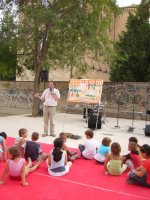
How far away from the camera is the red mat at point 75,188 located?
5469 millimetres

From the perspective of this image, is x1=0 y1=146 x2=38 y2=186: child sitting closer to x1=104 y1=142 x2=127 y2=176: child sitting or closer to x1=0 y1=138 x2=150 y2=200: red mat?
x1=0 y1=138 x2=150 y2=200: red mat

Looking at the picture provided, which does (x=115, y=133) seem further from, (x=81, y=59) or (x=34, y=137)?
(x=81, y=59)

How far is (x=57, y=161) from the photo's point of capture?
21.6ft

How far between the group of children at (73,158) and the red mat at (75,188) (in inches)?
5.9

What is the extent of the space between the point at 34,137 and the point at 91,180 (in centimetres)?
197

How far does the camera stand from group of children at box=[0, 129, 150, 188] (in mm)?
6000

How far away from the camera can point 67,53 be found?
19.0 meters

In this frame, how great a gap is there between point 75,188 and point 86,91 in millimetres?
8445

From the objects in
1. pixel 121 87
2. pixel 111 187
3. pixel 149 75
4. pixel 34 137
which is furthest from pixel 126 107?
pixel 111 187

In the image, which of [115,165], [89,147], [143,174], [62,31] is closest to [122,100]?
[62,31]

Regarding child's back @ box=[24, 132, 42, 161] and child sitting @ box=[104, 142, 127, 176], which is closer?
child sitting @ box=[104, 142, 127, 176]

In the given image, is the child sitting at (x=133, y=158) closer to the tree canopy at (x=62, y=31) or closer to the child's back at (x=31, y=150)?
the child's back at (x=31, y=150)

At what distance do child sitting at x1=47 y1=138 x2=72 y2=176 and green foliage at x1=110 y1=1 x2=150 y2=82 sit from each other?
19559 millimetres

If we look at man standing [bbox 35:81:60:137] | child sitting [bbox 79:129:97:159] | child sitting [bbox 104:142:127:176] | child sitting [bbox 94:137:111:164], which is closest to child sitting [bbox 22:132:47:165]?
child sitting [bbox 79:129:97:159]
